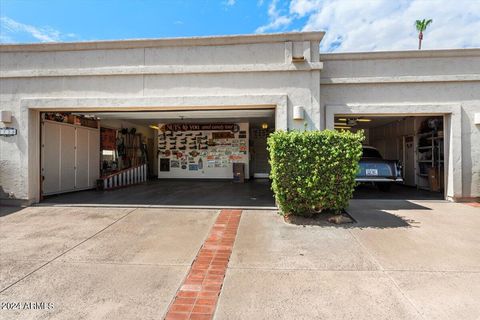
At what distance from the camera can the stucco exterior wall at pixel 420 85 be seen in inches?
258

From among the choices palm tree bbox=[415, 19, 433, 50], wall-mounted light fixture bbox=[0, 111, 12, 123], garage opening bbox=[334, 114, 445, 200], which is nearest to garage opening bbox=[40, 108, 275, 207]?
wall-mounted light fixture bbox=[0, 111, 12, 123]

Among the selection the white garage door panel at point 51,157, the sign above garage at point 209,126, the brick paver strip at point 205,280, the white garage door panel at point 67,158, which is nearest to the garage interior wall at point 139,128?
the white garage door panel at point 67,158

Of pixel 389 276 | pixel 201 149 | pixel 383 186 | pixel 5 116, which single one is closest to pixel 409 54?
pixel 383 186

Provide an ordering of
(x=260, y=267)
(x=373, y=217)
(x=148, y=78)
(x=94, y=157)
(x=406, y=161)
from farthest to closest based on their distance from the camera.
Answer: (x=406, y=161), (x=94, y=157), (x=148, y=78), (x=373, y=217), (x=260, y=267)

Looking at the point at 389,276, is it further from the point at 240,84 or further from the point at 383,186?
the point at 383,186

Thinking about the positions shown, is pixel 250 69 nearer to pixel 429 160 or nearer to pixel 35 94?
pixel 35 94

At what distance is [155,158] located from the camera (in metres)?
15.8

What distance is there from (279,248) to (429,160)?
856 cm

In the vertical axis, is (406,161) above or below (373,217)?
above

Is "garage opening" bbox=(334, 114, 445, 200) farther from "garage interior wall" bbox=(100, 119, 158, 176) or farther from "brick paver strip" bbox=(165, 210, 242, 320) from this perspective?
"garage interior wall" bbox=(100, 119, 158, 176)

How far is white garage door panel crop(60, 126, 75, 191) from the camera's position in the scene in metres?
8.49

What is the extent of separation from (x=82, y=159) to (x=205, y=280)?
28.9 feet

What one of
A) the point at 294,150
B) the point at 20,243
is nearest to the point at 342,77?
the point at 294,150

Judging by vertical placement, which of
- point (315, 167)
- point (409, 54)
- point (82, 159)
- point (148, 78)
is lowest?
point (315, 167)
